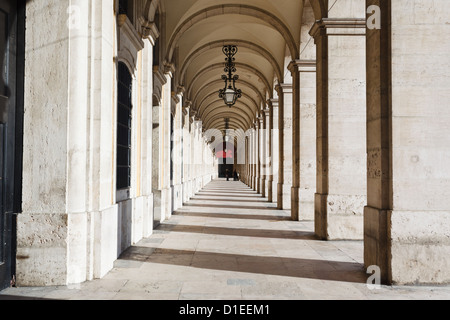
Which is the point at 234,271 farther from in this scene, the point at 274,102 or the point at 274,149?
the point at 274,102

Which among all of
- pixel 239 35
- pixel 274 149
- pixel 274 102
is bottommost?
pixel 274 149

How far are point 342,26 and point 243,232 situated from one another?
4.93 meters

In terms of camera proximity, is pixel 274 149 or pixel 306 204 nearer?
pixel 306 204

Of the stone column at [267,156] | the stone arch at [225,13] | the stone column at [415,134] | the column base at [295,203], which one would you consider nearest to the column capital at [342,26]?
the stone column at [415,134]

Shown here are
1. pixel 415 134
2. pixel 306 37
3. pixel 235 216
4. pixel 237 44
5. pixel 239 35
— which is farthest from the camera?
pixel 237 44

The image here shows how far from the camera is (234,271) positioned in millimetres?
5672

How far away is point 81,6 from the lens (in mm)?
5070

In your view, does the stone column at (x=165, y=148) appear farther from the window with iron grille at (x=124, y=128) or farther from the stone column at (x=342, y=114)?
the stone column at (x=342, y=114)

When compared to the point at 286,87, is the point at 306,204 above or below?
below

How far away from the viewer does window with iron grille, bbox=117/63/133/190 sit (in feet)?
23.4

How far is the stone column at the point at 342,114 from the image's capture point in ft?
27.6

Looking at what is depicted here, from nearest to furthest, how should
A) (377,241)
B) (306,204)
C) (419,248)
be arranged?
(419,248) < (377,241) < (306,204)

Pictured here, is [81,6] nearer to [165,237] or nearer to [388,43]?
[388,43]

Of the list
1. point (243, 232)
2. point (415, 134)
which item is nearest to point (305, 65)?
point (243, 232)
